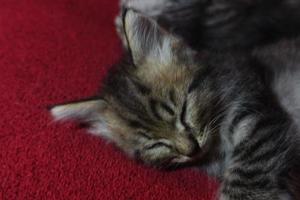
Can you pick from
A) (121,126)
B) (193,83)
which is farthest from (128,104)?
(193,83)

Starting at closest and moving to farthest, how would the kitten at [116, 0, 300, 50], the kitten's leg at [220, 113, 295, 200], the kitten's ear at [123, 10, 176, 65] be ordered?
the kitten's leg at [220, 113, 295, 200], the kitten's ear at [123, 10, 176, 65], the kitten at [116, 0, 300, 50]

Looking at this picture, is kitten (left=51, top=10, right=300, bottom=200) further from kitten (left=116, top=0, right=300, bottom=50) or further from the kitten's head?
kitten (left=116, top=0, right=300, bottom=50)

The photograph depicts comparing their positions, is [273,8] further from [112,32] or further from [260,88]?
[112,32]

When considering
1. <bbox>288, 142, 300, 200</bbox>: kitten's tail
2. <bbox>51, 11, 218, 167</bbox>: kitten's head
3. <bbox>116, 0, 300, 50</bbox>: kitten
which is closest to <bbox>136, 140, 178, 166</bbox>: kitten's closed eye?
<bbox>51, 11, 218, 167</bbox>: kitten's head

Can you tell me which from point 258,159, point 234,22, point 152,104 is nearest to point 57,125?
point 152,104

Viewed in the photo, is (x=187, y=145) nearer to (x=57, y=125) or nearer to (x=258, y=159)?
(x=258, y=159)

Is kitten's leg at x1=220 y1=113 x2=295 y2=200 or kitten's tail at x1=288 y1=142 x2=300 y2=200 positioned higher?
kitten's leg at x1=220 y1=113 x2=295 y2=200

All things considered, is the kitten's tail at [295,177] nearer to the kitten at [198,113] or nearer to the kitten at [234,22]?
the kitten at [198,113]

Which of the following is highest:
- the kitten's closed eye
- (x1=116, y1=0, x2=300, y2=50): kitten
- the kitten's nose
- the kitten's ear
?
the kitten's ear
